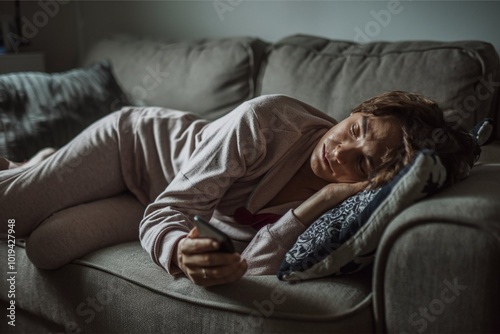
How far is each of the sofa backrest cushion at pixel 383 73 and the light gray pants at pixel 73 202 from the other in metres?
0.58

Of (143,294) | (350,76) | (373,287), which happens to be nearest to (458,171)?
(373,287)

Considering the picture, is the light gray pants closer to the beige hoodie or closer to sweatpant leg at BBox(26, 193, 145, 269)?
sweatpant leg at BBox(26, 193, 145, 269)

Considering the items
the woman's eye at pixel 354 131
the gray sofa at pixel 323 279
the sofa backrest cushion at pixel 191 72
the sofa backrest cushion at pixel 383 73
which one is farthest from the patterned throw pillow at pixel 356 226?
the sofa backrest cushion at pixel 191 72

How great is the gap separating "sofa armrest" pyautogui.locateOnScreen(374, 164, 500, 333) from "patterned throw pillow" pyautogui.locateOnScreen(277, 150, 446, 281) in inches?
1.5

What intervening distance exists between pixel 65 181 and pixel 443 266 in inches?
41.2

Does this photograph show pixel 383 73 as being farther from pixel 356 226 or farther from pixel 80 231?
pixel 80 231

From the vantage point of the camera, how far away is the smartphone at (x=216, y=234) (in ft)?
3.88

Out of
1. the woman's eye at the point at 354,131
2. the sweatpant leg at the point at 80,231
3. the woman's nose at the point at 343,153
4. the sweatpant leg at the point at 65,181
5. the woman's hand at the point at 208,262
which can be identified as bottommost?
the sweatpant leg at the point at 80,231

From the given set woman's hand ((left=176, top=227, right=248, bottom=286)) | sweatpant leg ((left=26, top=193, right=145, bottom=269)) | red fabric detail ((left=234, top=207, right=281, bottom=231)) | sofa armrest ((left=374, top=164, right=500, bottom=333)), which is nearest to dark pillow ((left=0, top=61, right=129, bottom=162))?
sweatpant leg ((left=26, top=193, right=145, bottom=269))

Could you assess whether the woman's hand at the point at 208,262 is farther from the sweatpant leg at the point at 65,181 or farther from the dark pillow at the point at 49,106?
the dark pillow at the point at 49,106

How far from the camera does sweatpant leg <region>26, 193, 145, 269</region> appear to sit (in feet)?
5.11

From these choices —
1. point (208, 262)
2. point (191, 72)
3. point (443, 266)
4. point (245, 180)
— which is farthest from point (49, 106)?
point (443, 266)

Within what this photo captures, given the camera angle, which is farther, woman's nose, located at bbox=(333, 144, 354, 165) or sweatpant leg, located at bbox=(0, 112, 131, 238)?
sweatpant leg, located at bbox=(0, 112, 131, 238)

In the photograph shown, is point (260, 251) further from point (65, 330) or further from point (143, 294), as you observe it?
point (65, 330)
